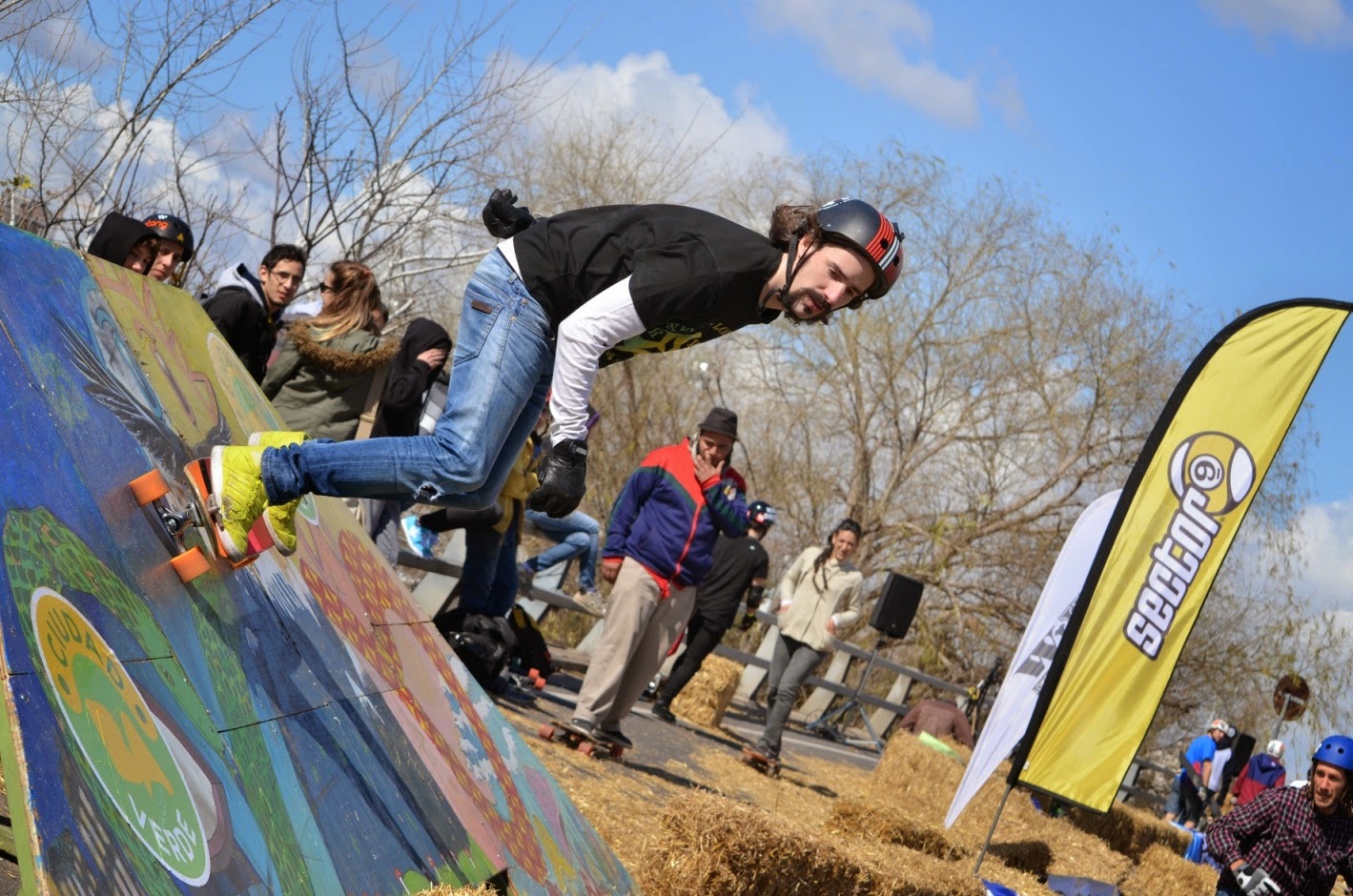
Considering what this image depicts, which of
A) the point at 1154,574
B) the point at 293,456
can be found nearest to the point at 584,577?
the point at 1154,574

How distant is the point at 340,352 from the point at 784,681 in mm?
5426

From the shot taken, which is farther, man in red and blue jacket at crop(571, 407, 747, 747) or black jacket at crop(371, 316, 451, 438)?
man in red and blue jacket at crop(571, 407, 747, 747)

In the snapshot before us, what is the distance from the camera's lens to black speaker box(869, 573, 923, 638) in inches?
659

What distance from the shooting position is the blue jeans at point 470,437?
3.81 metres

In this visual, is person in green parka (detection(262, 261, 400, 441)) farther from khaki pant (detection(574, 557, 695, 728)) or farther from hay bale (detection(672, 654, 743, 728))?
hay bale (detection(672, 654, 743, 728))

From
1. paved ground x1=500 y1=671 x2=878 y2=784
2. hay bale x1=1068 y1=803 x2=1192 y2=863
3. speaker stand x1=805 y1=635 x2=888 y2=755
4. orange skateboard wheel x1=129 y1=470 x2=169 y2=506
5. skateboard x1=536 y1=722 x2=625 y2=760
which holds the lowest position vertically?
paved ground x1=500 y1=671 x2=878 y2=784

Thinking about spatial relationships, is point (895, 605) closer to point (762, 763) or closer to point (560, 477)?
point (762, 763)

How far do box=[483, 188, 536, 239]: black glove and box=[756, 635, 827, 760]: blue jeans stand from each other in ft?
23.0

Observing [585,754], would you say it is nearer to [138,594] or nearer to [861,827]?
[861,827]

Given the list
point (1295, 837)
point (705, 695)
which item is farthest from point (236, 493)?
point (705, 695)

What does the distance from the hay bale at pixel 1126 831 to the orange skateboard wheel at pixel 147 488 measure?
10.9m

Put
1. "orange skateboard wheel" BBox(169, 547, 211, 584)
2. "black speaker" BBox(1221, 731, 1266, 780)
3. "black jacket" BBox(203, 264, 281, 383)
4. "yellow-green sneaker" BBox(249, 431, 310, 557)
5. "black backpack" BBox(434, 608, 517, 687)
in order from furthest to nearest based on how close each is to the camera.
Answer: "black speaker" BBox(1221, 731, 1266, 780) < "black backpack" BBox(434, 608, 517, 687) < "black jacket" BBox(203, 264, 281, 383) < "yellow-green sneaker" BBox(249, 431, 310, 557) < "orange skateboard wheel" BBox(169, 547, 211, 584)

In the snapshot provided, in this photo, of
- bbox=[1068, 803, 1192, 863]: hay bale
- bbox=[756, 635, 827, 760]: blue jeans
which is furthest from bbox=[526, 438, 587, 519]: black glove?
bbox=[1068, 803, 1192, 863]: hay bale

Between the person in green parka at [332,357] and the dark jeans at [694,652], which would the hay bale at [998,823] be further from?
the person in green parka at [332,357]
